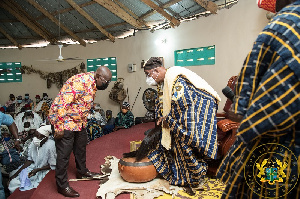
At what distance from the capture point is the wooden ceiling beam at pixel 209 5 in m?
5.72

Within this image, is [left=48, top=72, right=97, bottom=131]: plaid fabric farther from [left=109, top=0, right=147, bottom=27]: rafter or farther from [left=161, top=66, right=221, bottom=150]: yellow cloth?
[left=109, top=0, right=147, bottom=27]: rafter

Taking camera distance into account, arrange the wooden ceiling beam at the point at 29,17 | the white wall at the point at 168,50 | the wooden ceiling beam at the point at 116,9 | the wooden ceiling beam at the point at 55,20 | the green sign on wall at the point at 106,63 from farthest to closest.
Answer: the green sign on wall at the point at 106,63 < the wooden ceiling beam at the point at 29,17 < the wooden ceiling beam at the point at 55,20 < the wooden ceiling beam at the point at 116,9 < the white wall at the point at 168,50

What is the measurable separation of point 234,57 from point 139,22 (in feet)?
11.0

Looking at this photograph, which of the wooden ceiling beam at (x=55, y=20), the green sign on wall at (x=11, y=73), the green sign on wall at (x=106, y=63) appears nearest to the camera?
the wooden ceiling beam at (x=55, y=20)

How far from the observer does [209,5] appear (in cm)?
582

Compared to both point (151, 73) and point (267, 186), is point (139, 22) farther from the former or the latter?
point (267, 186)

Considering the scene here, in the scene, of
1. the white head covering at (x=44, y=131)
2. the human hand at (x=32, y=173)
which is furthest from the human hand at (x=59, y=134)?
the human hand at (x=32, y=173)

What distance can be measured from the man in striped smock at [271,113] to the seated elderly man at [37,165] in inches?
140

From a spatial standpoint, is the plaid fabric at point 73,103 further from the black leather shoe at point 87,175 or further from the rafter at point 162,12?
Result: the rafter at point 162,12

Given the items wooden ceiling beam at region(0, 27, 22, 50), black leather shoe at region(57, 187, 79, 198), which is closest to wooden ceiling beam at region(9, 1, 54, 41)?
wooden ceiling beam at region(0, 27, 22, 50)

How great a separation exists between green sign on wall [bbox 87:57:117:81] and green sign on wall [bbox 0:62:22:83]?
3141 mm

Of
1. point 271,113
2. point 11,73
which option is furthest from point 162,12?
point 11,73

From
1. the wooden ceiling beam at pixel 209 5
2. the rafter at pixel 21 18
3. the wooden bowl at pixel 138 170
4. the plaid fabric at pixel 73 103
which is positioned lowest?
the wooden bowl at pixel 138 170

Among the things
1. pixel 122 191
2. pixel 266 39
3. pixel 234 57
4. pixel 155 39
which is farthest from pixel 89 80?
pixel 155 39
